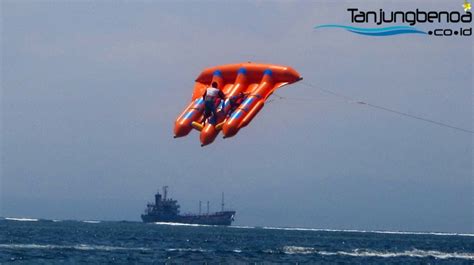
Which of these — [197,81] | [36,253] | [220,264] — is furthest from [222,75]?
[36,253]

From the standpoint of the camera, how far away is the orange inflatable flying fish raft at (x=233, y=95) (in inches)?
1592

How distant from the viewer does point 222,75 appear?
43.6 meters

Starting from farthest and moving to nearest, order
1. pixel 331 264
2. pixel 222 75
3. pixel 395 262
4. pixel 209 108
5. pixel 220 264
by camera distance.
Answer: pixel 395 262, pixel 331 264, pixel 220 264, pixel 222 75, pixel 209 108

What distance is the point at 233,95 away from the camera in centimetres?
4212

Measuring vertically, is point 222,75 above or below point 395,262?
above

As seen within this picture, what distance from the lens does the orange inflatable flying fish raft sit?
40.4 m

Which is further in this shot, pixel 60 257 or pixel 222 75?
pixel 60 257

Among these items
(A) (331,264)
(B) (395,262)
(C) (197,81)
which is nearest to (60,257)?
(A) (331,264)

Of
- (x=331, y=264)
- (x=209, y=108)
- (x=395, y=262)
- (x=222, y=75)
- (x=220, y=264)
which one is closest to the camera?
(x=209, y=108)

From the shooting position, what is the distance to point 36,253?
255 feet

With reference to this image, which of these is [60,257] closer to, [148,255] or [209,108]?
[148,255]

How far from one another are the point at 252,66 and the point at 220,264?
28.7 m

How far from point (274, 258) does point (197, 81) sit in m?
36.9

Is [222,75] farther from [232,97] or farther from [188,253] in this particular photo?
[188,253]
